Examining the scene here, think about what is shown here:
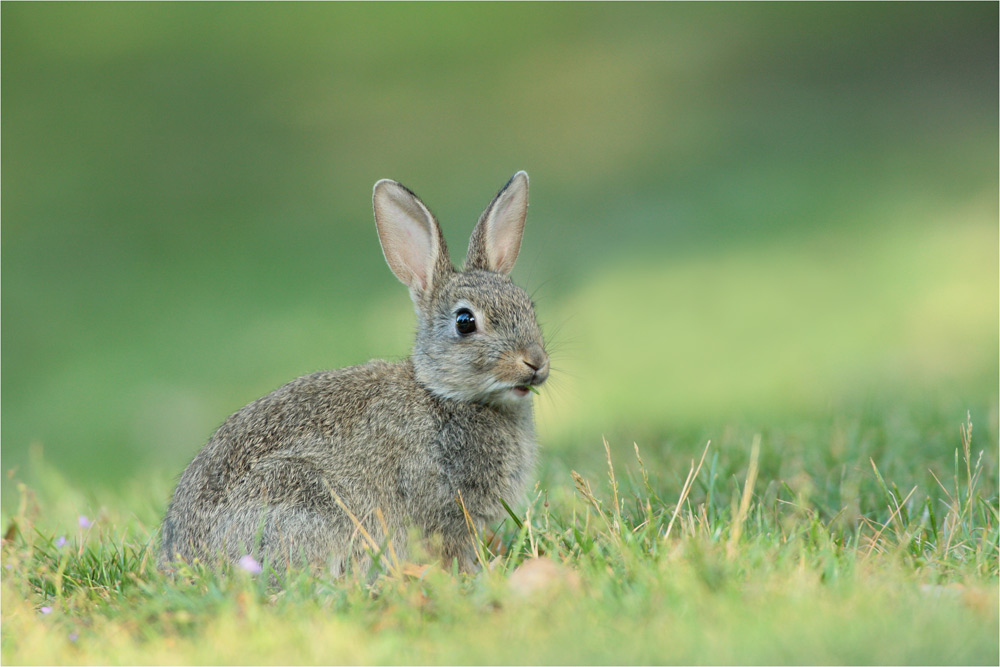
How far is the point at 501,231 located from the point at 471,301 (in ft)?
2.05

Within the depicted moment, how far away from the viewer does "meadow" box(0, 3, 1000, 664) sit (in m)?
3.79

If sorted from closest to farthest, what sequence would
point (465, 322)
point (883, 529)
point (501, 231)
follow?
1. point (883, 529)
2. point (465, 322)
3. point (501, 231)

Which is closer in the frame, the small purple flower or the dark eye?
the small purple flower

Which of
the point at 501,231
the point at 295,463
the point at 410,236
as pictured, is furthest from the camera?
the point at 501,231

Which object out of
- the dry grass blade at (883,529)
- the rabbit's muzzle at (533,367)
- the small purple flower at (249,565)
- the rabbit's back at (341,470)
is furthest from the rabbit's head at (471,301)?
the dry grass blade at (883,529)

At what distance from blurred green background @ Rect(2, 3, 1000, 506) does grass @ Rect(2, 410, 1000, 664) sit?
5.88ft

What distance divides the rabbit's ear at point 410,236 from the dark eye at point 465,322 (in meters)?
0.39

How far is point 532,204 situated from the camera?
14859mm

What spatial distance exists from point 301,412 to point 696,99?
43.8ft

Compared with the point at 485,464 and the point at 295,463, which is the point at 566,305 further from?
the point at 295,463

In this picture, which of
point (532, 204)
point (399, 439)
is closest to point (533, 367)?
point (399, 439)

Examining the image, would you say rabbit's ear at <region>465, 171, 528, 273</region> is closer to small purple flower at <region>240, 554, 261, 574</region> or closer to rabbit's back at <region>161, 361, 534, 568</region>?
rabbit's back at <region>161, 361, 534, 568</region>

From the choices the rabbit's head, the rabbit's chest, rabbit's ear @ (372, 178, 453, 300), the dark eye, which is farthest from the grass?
rabbit's ear @ (372, 178, 453, 300)

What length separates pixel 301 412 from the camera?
536 cm
